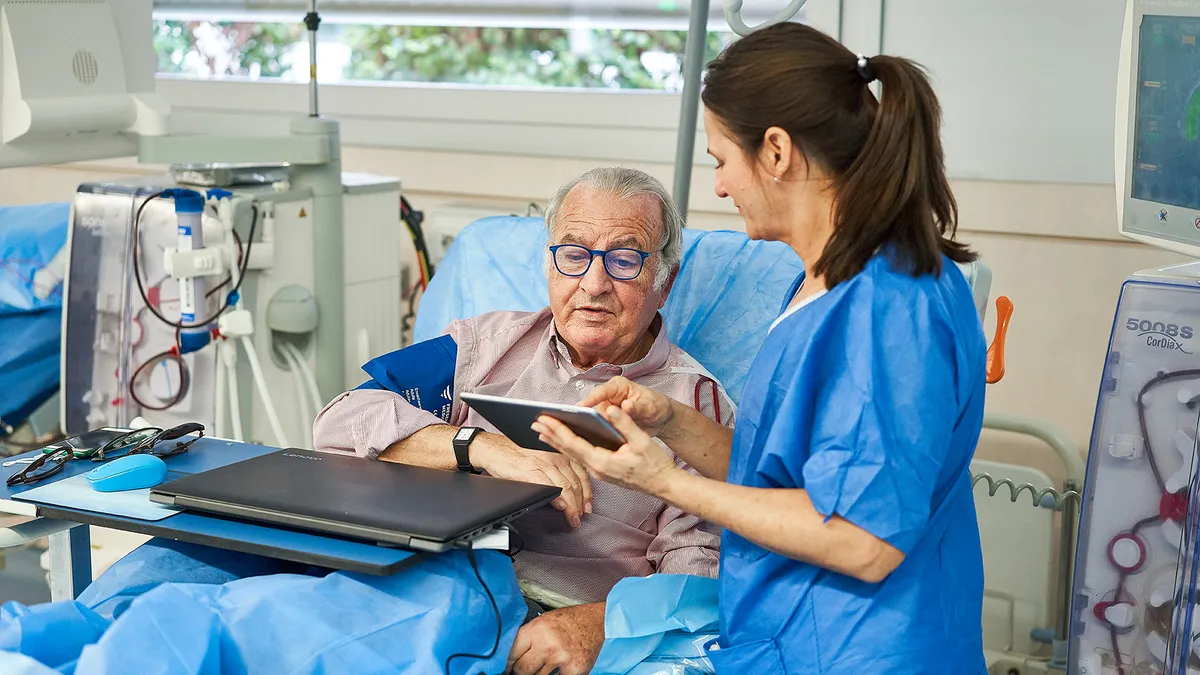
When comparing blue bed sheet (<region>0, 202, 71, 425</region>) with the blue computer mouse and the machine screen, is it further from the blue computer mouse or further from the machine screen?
the machine screen

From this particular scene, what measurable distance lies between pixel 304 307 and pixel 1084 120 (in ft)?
5.66

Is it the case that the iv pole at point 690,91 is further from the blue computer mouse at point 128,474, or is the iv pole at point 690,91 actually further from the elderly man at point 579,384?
the blue computer mouse at point 128,474

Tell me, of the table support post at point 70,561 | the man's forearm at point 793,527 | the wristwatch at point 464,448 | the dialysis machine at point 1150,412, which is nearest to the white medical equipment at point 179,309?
the table support post at point 70,561

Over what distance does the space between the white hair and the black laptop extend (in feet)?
1.48

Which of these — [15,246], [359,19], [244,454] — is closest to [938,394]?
[244,454]

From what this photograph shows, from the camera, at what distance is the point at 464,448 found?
5.43 ft

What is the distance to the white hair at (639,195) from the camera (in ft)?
5.86

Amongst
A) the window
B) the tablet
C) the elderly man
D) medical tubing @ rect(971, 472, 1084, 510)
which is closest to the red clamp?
medical tubing @ rect(971, 472, 1084, 510)

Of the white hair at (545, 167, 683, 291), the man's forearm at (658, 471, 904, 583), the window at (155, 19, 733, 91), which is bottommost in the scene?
the man's forearm at (658, 471, 904, 583)

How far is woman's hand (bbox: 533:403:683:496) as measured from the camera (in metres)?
1.29

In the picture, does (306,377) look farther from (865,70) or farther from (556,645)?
(865,70)

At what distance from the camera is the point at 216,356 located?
253cm

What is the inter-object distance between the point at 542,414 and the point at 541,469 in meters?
0.29

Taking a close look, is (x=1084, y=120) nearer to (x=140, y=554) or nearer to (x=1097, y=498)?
(x=1097, y=498)
